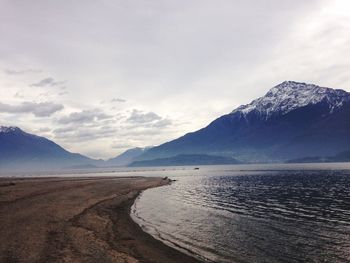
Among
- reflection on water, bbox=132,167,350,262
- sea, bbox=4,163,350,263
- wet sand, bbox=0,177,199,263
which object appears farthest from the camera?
reflection on water, bbox=132,167,350,262

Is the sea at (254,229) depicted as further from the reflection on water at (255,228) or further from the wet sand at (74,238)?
the wet sand at (74,238)

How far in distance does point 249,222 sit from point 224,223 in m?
3.10

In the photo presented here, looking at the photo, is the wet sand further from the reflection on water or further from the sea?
the reflection on water

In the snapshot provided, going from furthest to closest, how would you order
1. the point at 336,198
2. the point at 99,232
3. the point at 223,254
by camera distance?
the point at 336,198 < the point at 99,232 < the point at 223,254

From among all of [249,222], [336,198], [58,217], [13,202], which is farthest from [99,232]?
[336,198]

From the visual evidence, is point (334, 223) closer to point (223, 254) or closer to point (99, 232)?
point (223, 254)

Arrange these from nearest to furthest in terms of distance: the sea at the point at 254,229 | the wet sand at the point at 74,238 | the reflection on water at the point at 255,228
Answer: the wet sand at the point at 74,238
the sea at the point at 254,229
the reflection on water at the point at 255,228

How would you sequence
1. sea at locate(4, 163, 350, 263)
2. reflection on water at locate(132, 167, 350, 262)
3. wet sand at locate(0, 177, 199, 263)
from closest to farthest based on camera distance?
wet sand at locate(0, 177, 199, 263) < sea at locate(4, 163, 350, 263) < reflection on water at locate(132, 167, 350, 262)

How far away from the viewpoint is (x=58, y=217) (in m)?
40.2

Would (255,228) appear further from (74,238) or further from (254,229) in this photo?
(74,238)

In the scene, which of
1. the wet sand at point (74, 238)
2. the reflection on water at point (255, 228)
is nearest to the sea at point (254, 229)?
the reflection on water at point (255, 228)

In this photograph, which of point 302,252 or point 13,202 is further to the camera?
point 13,202

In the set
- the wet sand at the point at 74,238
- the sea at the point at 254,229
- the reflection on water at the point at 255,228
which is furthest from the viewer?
the reflection on water at the point at 255,228

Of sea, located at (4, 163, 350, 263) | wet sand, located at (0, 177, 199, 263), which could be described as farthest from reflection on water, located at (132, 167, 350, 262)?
wet sand, located at (0, 177, 199, 263)
